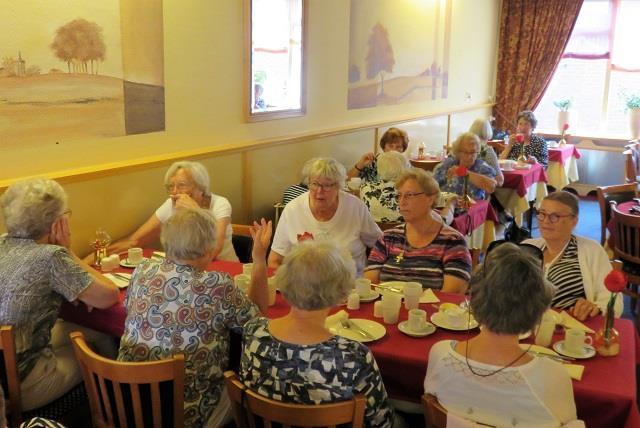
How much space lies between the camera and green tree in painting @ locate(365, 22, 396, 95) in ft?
19.2

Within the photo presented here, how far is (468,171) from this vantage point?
5184 mm

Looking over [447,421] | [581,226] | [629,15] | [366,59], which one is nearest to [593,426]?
[447,421]

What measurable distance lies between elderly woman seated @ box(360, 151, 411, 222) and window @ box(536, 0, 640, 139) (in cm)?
577

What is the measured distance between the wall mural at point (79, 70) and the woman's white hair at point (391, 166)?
4.81 feet

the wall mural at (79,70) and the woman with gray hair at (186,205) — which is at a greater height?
the wall mural at (79,70)

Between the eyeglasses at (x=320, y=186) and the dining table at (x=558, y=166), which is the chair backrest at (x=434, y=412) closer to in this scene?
the eyeglasses at (x=320, y=186)

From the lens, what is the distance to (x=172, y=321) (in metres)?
2.05

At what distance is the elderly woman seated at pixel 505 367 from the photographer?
5.40 feet

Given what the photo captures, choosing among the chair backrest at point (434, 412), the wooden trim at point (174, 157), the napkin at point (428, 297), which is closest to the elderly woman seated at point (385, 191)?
the wooden trim at point (174, 157)

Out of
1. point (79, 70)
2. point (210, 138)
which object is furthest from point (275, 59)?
point (79, 70)

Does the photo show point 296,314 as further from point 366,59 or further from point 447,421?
point 366,59

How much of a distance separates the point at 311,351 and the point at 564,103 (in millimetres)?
8130

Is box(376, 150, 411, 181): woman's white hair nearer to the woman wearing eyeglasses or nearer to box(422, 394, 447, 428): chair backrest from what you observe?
the woman wearing eyeglasses

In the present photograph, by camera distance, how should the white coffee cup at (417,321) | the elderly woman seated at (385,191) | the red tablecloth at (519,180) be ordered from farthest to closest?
the red tablecloth at (519,180) < the elderly woman seated at (385,191) < the white coffee cup at (417,321)
